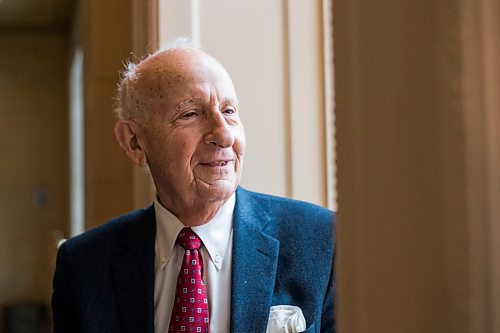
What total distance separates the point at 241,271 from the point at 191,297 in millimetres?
124

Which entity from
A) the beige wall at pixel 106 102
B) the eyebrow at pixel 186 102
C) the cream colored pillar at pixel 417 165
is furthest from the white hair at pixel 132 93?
the beige wall at pixel 106 102

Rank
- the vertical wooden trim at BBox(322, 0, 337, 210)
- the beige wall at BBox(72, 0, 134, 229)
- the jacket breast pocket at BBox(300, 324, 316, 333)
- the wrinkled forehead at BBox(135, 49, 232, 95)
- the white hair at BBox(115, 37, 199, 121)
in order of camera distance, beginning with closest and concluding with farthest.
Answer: the jacket breast pocket at BBox(300, 324, 316, 333) → the wrinkled forehead at BBox(135, 49, 232, 95) → the white hair at BBox(115, 37, 199, 121) → the vertical wooden trim at BBox(322, 0, 337, 210) → the beige wall at BBox(72, 0, 134, 229)

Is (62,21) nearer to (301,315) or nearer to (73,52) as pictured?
(73,52)

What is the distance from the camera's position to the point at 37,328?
8430 mm

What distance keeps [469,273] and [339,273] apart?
0.23 meters

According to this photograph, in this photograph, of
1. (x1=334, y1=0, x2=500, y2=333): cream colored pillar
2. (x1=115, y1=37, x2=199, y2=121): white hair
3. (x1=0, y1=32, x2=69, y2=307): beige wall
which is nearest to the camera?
(x1=334, y1=0, x2=500, y2=333): cream colored pillar

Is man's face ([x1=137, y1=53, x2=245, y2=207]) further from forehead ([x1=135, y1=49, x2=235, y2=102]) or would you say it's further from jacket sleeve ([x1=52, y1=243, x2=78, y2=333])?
jacket sleeve ([x1=52, y1=243, x2=78, y2=333])

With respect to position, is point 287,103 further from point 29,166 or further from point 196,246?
point 29,166

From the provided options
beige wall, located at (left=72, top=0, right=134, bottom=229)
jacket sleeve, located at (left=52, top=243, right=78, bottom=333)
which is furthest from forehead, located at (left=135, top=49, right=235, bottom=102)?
beige wall, located at (left=72, top=0, right=134, bottom=229)

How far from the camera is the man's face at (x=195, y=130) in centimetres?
210

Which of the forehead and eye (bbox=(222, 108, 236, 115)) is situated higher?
the forehead

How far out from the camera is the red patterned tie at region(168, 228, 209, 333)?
6.54ft

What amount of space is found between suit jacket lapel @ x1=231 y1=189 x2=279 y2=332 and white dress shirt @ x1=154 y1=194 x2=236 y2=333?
4cm

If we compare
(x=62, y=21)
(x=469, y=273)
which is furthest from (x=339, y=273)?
(x=62, y=21)
